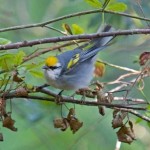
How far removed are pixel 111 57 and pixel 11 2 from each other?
3.53 feet

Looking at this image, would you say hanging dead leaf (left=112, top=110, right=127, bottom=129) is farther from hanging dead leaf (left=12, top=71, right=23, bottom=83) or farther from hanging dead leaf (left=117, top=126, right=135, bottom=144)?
hanging dead leaf (left=12, top=71, right=23, bottom=83)

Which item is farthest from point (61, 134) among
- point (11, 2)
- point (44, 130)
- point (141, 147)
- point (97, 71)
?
point (11, 2)

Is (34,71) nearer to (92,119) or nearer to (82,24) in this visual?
(92,119)

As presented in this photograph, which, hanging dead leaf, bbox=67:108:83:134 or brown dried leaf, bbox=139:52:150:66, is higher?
brown dried leaf, bbox=139:52:150:66

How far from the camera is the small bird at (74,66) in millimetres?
2082

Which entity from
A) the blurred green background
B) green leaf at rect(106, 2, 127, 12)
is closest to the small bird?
the blurred green background

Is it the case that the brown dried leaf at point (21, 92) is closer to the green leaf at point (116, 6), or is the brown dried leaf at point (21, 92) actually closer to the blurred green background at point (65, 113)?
the green leaf at point (116, 6)

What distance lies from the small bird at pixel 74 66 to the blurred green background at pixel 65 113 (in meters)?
0.13

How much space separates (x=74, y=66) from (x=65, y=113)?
570 mm

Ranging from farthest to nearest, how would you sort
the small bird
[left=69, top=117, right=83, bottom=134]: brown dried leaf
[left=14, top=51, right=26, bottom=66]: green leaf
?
the small bird < [left=69, top=117, right=83, bottom=134]: brown dried leaf < [left=14, top=51, right=26, bottom=66]: green leaf

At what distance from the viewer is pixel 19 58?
5.25 ft

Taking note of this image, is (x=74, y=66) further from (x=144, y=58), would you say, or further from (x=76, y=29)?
(x=144, y=58)

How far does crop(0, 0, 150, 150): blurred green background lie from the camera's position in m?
2.70

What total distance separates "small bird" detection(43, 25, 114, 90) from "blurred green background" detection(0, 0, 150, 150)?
13 cm
